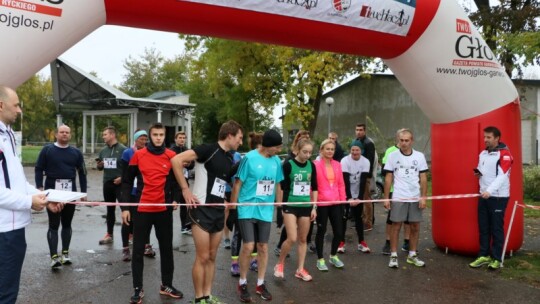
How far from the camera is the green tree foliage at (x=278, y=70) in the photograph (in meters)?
20.3

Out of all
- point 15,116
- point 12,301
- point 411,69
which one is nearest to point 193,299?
point 12,301

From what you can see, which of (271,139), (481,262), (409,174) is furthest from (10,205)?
(481,262)

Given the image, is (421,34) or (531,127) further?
(531,127)

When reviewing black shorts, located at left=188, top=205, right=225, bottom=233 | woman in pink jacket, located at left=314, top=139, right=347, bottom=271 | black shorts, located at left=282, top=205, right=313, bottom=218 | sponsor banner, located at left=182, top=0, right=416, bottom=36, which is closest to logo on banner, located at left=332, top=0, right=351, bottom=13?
sponsor banner, located at left=182, top=0, right=416, bottom=36

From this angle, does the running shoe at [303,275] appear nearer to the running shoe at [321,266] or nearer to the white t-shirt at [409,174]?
the running shoe at [321,266]

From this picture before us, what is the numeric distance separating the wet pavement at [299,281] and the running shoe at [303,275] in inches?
2.5

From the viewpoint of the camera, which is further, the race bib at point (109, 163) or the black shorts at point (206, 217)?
the race bib at point (109, 163)

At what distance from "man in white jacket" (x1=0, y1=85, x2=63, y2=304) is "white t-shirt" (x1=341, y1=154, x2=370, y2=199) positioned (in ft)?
17.5

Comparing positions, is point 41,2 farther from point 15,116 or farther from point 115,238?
point 115,238

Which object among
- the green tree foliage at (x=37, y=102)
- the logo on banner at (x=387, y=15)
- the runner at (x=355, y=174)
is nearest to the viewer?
Result: the logo on banner at (x=387, y=15)

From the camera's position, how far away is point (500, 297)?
5203 mm

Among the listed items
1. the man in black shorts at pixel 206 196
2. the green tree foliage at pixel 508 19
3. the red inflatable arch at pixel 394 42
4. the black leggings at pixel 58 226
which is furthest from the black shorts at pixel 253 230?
the green tree foliage at pixel 508 19

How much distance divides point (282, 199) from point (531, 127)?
73.0 ft

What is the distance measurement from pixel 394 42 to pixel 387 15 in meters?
0.41
